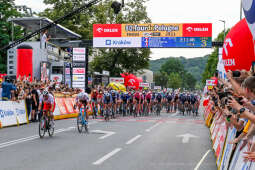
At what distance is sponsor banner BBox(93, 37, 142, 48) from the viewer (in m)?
29.0

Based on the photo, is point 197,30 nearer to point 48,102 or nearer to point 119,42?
point 119,42

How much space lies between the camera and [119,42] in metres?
29.1

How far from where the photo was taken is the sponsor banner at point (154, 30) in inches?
1133

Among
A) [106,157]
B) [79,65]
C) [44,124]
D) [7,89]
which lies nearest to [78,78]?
[79,65]

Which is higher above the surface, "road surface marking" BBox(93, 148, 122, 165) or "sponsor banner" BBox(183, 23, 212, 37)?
"sponsor banner" BBox(183, 23, 212, 37)

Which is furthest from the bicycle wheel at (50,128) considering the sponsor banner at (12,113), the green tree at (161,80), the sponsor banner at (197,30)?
the green tree at (161,80)

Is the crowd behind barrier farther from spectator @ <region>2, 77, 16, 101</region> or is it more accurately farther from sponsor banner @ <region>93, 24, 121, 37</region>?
sponsor banner @ <region>93, 24, 121, 37</region>

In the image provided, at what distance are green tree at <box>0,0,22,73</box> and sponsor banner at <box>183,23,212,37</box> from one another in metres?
25.5

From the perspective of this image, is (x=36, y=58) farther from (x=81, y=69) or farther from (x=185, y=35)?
(x=185, y=35)

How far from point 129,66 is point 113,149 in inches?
1724

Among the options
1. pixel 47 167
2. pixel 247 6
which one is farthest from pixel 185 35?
pixel 247 6

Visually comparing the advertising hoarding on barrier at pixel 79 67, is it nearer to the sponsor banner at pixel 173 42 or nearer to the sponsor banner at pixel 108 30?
the sponsor banner at pixel 108 30

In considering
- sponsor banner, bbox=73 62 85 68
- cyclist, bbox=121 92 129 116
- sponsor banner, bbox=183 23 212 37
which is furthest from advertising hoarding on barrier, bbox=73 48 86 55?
sponsor banner, bbox=183 23 212 37

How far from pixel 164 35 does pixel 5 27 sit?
26158mm
